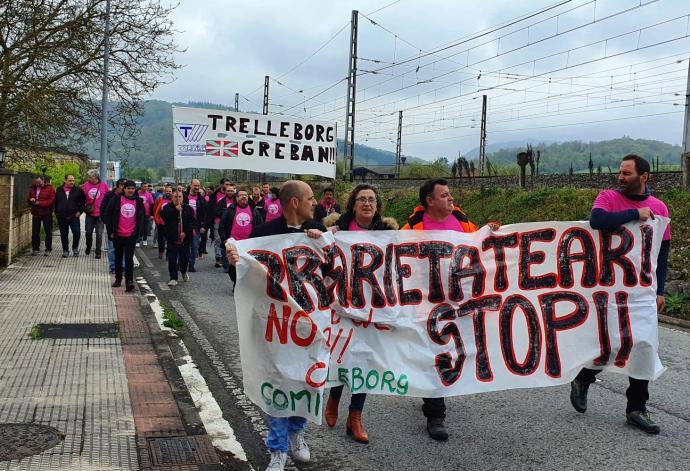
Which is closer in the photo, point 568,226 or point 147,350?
point 568,226

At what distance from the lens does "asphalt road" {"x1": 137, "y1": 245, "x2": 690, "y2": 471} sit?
4391 mm

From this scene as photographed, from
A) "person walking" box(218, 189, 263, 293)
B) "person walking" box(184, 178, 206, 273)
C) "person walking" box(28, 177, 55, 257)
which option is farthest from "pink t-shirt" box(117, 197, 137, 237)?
"person walking" box(28, 177, 55, 257)

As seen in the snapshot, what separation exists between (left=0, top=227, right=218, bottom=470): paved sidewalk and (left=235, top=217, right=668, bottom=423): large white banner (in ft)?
2.93

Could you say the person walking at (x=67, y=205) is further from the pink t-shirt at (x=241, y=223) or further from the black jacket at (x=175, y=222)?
the pink t-shirt at (x=241, y=223)

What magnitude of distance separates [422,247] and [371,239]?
382mm

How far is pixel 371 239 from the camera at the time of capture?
5.05 m

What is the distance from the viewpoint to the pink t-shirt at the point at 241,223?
1241cm

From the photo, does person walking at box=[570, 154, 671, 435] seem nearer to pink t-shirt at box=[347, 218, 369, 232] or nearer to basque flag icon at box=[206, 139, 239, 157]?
pink t-shirt at box=[347, 218, 369, 232]

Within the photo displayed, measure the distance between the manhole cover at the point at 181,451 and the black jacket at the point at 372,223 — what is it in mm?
1778

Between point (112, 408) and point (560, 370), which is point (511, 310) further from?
point (112, 408)

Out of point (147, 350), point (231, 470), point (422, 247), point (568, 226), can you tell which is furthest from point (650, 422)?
point (147, 350)

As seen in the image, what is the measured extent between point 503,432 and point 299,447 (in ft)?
4.94

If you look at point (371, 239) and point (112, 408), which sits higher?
point (371, 239)

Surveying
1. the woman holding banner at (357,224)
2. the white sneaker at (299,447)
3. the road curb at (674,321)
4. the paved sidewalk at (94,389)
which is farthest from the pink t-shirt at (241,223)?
the white sneaker at (299,447)
